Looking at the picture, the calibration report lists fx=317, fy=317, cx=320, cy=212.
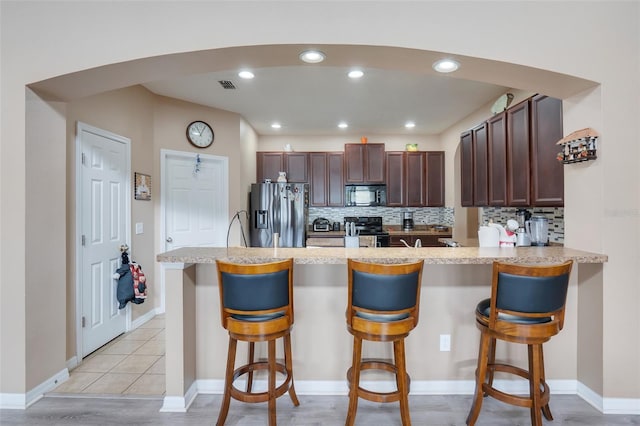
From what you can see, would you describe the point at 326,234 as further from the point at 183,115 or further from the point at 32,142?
the point at 32,142

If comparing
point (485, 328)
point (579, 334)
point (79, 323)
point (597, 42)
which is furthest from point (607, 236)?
point (79, 323)

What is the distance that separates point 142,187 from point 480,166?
3.59 meters

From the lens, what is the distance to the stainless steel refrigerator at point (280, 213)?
451 centimetres

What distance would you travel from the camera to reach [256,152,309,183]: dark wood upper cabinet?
201 inches

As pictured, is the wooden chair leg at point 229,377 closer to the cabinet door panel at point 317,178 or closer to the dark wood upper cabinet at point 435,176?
the cabinet door panel at point 317,178

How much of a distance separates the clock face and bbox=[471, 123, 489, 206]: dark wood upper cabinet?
315 centimetres

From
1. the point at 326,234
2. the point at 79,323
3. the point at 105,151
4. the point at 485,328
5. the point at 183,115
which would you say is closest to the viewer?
the point at 485,328

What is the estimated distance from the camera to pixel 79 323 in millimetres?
2645

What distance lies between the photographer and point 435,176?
5.10 meters

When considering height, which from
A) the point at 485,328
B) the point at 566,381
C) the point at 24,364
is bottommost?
the point at 566,381

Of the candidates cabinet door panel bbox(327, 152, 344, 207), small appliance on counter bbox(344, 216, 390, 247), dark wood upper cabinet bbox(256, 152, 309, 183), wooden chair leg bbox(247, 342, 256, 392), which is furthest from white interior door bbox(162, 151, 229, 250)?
wooden chair leg bbox(247, 342, 256, 392)

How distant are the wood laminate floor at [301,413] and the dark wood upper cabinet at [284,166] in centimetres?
350

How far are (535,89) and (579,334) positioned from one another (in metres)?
1.67

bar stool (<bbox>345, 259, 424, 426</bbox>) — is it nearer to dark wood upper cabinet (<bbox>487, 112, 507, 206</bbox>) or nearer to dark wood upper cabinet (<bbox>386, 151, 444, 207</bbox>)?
dark wood upper cabinet (<bbox>487, 112, 507, 206</bbox>)
